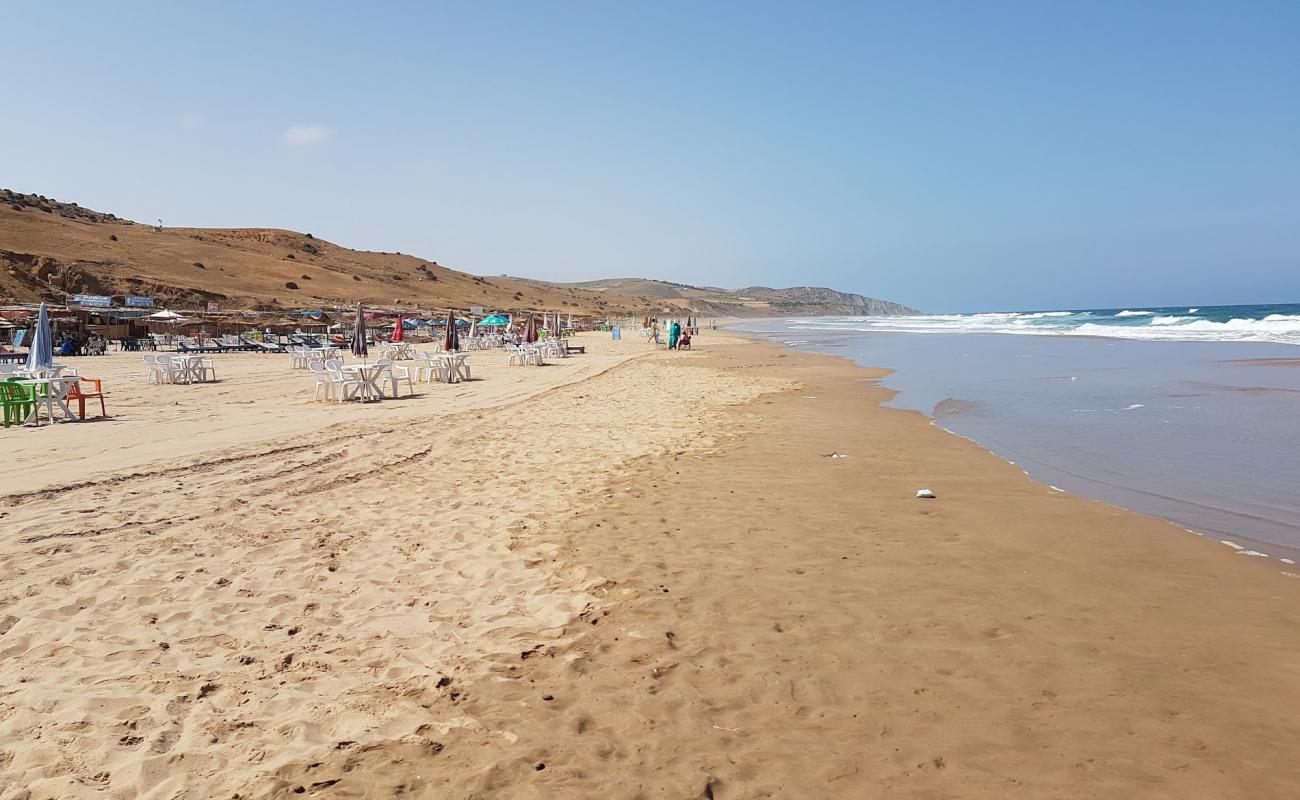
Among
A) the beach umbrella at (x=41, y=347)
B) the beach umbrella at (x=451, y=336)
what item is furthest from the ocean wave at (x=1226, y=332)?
the beach umbrella at (x=41, y=347)

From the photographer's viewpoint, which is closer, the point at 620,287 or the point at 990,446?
the point at 990,446

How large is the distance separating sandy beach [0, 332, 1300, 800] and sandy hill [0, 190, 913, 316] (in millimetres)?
35916

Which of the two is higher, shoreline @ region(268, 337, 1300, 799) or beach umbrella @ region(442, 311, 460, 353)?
beach umbrella @ region(442, 311, 460, 353)

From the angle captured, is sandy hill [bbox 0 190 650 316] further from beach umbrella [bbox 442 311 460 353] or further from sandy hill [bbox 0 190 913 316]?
beach umbrella [bbox 442 311 460 353]

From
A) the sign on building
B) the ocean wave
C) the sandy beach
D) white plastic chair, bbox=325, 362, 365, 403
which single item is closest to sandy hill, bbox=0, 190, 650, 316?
the sign on building

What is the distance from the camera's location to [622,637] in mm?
3688

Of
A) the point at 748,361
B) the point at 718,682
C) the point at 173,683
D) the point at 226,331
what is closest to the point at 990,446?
the point at 718,682

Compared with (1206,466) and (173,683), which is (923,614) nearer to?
(173,683)

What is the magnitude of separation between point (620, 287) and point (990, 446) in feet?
605

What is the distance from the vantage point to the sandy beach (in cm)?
262

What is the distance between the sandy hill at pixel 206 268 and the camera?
40.6 meters

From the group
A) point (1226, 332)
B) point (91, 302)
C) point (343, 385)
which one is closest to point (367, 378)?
point (343, 385)

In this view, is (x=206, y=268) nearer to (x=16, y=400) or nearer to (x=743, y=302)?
(x=16, y=400)

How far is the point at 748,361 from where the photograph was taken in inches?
979
